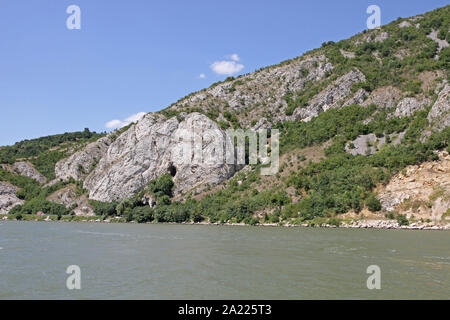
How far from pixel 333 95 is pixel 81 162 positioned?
271 ft

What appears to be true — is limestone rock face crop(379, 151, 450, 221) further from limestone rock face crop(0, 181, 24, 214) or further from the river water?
limestone rock face crop(0, 181, 24, 214)

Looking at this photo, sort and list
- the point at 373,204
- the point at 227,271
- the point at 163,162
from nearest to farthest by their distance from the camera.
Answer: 1. the point at 227,271
2. the point at 373,204
3. the point at 163,162

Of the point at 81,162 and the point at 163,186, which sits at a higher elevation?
the point at 81,162

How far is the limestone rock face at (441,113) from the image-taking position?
68.5m

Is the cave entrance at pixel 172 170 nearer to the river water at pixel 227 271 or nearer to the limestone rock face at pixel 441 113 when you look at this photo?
the limestone rock face at pixel 441 113

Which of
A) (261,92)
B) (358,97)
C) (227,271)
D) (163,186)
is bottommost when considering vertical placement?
(227,271)

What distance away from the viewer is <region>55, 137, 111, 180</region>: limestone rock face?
118m

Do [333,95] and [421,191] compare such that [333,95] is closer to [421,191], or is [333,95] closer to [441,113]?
[441,113]

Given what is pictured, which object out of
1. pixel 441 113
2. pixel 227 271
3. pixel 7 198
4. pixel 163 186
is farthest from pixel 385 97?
pixel 7 198

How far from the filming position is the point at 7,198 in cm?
10944

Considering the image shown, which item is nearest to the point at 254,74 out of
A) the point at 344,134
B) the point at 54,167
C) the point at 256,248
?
the point at 344,134

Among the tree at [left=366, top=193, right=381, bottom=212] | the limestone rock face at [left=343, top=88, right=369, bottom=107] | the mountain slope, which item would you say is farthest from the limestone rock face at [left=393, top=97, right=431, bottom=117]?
the tree at [left=366, top=193, right=381, bottom=212]

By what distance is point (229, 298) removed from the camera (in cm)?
1585
